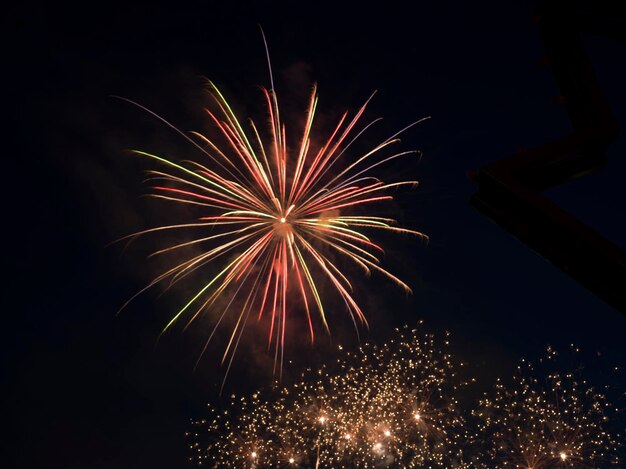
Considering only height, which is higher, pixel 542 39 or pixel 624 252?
pixel 542 39

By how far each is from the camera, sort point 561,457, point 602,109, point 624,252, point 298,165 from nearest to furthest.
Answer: point 624,252, point 602,109, point 298,165, point 561,457

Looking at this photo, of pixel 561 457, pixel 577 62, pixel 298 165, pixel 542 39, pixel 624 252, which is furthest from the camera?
pixel 561 457

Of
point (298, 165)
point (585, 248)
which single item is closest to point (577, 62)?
point (585, 248)

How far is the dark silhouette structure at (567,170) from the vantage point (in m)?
1.64

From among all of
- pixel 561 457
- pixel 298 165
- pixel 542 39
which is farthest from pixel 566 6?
pixel 561 457

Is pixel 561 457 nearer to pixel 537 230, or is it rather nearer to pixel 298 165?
pixel 298 165

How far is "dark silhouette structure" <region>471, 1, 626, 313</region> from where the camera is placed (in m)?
1.64

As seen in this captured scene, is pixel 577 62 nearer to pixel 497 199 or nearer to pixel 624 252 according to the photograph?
pixel 497 199

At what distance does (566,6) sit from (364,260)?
46.6ft

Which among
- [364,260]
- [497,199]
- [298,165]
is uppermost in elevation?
[298,165]

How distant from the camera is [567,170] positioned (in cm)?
211

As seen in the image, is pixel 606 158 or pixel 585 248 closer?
pixel 585 248

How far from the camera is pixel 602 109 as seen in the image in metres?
2.03

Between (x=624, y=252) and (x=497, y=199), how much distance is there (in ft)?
1.74
